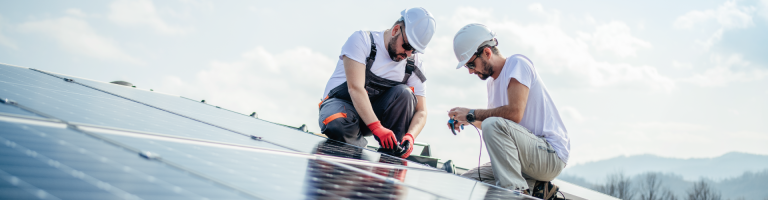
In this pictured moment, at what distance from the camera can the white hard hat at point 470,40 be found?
4.98 meters

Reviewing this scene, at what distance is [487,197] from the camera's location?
2.57 m

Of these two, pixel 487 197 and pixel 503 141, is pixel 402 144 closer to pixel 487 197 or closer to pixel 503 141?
pixel 503 141

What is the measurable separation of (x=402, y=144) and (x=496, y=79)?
4.13 feet

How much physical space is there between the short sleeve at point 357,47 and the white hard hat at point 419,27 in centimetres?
50

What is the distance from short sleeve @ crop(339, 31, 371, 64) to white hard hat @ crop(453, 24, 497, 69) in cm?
107

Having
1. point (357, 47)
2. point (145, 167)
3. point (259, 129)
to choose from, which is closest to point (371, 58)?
point (357, 47)

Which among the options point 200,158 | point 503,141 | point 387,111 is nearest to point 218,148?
point 200,158

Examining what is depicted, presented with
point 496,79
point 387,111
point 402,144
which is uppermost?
point 496,79

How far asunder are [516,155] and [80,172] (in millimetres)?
3636

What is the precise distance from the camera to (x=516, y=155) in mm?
4254

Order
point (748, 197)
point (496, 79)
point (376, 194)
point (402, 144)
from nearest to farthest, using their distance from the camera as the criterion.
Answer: point (376, 194) → point (496, 79) → point (402, 144) → point (748, 197)

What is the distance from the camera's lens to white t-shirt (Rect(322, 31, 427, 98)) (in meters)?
5.49

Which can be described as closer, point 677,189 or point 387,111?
point 387,111

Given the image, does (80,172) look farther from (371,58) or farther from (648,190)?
(648,190)
